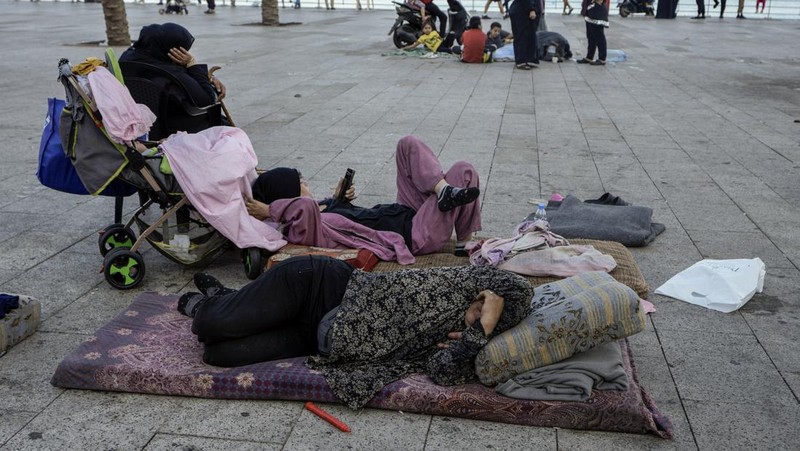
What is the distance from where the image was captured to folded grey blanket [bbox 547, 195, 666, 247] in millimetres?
4793

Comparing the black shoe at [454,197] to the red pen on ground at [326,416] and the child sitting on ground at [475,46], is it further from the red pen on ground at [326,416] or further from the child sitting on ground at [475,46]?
the child sitting on ground at [475,46]

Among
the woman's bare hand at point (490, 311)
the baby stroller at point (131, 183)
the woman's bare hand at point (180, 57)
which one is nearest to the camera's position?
the woman's bare hand at point (490, 311)

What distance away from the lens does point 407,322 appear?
3.15 metres

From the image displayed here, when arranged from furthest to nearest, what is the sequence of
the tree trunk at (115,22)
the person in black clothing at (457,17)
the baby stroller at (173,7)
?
1. the baby stroller at (173,7)
2. the person in black clothing at (457,17)
3. the tree trunk at (115,22)

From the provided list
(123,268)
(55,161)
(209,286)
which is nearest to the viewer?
(209,286)

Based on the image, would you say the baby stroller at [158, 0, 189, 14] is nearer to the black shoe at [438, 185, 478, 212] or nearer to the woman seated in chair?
the woman seated in chair

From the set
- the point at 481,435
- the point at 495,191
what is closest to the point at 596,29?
the point at 495,191

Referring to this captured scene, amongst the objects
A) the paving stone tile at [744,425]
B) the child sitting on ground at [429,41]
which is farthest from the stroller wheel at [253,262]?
the child sitting on ground at [429,41]

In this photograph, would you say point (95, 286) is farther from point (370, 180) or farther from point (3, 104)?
point (3, 104)

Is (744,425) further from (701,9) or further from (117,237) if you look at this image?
(701,9)

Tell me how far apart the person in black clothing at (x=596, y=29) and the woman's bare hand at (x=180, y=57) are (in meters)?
9.79

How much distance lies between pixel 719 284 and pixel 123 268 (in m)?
3.18

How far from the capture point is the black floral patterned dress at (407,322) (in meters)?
3.06

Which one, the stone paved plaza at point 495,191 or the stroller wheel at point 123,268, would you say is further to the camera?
the stroller wheel at point 123,268
